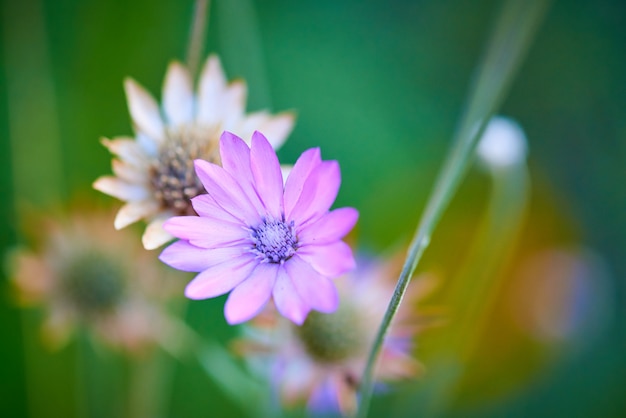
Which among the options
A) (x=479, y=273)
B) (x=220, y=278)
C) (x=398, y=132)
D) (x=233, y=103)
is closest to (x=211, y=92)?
(x=233, y=103)

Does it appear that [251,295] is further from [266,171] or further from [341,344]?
[341,344]

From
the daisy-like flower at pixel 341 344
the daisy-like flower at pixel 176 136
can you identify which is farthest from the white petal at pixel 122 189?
the daisy-like flower at pixel 341 344

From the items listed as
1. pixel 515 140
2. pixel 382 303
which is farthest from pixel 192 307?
pixel 515 140

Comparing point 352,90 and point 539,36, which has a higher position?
point 539,36

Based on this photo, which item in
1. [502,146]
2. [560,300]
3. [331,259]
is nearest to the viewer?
[331,259]

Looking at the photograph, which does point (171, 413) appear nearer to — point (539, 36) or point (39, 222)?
point (39, 222)

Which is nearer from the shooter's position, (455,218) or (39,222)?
(39,222)
